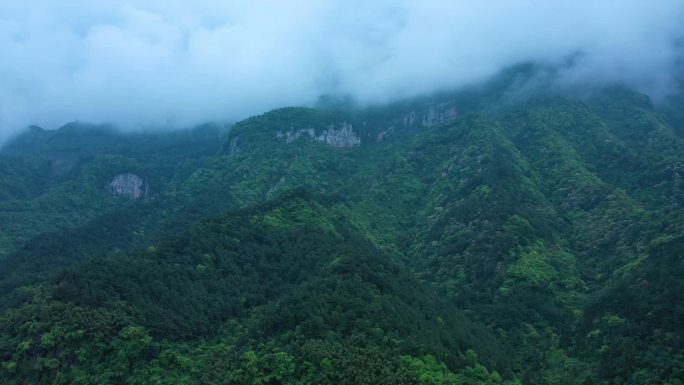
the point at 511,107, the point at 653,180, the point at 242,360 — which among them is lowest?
the point at 242,360

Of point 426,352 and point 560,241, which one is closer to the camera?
point 426,352

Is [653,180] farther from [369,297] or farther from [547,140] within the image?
[369,297]

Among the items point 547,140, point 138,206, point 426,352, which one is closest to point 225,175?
point 138,206

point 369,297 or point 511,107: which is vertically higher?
point 511,107

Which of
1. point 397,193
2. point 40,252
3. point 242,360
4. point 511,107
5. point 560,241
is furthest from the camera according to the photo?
point 511,107

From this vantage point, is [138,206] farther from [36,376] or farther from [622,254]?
[622,254]

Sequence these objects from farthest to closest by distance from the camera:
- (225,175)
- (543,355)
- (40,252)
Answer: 1. (225,175)
2. (40,252)
3. (543,355)
